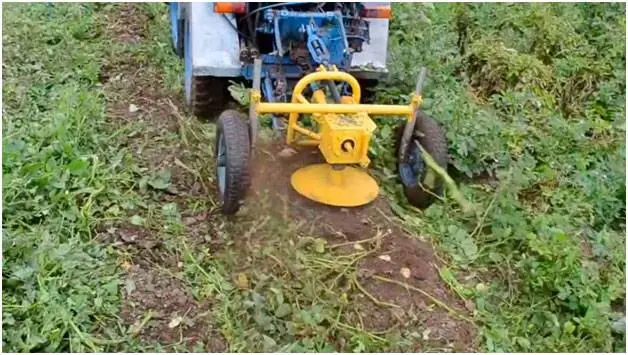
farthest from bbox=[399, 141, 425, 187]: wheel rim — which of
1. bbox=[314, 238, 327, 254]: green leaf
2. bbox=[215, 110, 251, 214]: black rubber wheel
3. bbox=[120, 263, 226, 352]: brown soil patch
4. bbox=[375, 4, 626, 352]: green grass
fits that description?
bbox=[120, 263, 226, 352]: brown soil patch

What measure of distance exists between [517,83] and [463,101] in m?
0.50

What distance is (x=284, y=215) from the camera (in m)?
3.90

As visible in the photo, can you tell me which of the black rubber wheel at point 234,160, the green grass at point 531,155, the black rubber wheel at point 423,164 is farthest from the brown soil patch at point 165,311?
the black rubber wheel at point 423,164

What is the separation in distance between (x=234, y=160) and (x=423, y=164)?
895 mm

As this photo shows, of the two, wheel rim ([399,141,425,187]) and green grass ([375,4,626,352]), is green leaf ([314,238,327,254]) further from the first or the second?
wheel rim ([399,141,425,187])

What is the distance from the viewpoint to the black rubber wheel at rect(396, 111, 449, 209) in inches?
161

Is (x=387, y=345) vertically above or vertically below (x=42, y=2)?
below

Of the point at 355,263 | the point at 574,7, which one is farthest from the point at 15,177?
the point at 574,7

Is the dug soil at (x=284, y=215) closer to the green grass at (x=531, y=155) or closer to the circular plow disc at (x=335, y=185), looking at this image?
the circular plow disc at (x=335, y=185)

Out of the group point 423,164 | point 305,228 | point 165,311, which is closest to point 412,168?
point 423,164

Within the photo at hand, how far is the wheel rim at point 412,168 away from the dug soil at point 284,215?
0.17m

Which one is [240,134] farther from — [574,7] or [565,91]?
[574,7]

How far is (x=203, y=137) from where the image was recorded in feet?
15.1

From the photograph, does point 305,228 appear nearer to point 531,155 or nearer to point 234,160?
point 234,160
